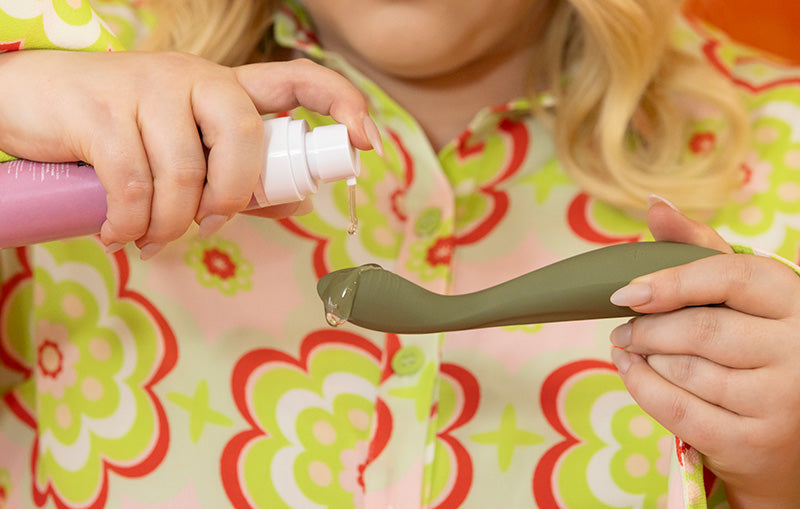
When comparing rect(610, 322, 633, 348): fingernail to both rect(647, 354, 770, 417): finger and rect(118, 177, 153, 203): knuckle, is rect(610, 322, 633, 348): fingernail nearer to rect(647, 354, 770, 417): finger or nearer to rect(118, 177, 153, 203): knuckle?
rect(647, 354, 770, 417): finger

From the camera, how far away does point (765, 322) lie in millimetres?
489

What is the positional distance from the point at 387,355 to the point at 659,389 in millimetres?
208

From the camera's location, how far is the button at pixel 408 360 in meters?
0.64

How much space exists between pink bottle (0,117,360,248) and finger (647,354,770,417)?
0.70ft

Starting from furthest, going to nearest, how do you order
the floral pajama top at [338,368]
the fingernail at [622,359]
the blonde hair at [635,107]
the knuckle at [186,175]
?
the blonde hair at [635,107] < the floral pajama top at [338,368] < the fingernail at [622,359] < the knuckle at [186,175]

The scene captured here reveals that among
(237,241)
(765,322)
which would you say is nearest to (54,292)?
(237,241)

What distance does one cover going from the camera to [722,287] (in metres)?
0.48

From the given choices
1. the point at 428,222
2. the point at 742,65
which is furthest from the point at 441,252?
the point at 742,65

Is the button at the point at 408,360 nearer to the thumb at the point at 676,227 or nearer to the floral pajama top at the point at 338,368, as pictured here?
the floral pajama top at the point at 338,368

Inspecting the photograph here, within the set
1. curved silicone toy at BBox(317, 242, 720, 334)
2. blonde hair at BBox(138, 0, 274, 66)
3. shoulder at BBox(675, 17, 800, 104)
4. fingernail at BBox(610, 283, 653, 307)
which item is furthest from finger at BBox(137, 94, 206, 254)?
shoulder at BBox(675, 17, 800, 104)

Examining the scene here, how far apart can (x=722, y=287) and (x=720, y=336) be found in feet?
0.09

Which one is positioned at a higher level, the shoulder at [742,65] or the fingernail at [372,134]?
the shoulder at [742,65]

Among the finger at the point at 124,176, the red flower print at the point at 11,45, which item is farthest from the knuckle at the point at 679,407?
the red flower print at the point at 11,45

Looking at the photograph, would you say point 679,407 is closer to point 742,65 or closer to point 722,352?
point 722,352
